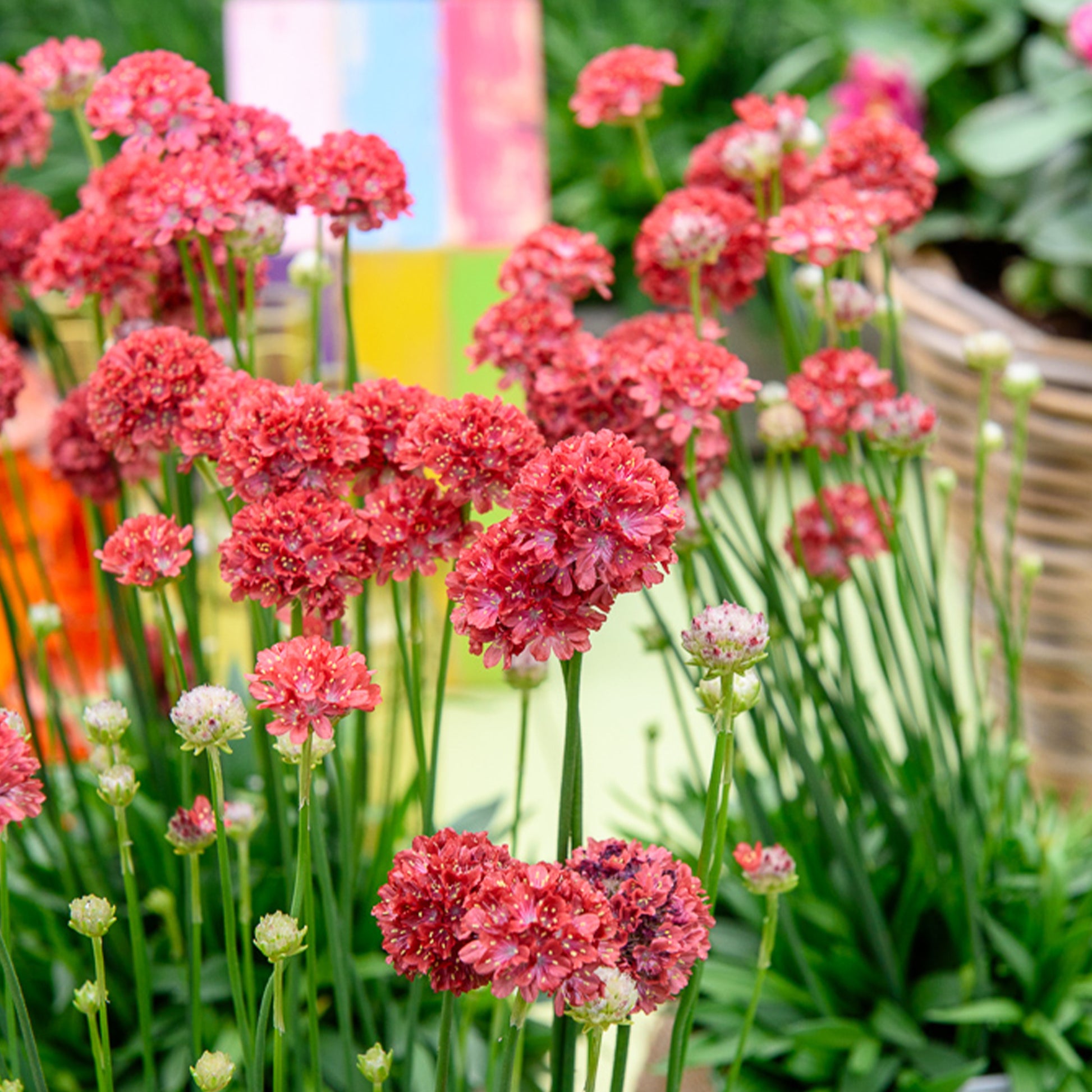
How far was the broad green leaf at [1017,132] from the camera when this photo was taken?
1.15 meters

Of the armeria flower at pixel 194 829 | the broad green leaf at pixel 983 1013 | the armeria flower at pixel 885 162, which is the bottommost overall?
the broad green leaf at pixel 983 1013

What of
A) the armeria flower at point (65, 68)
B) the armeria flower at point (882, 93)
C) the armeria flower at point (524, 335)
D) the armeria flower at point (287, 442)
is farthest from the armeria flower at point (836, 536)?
the armeria flower at point (882, 93)

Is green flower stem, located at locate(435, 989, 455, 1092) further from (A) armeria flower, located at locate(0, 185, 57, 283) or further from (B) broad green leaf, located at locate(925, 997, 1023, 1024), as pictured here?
(A) armeria flower, located at locate(0, 185, 57, 283)

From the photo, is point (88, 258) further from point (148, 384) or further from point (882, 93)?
point (882, 93)

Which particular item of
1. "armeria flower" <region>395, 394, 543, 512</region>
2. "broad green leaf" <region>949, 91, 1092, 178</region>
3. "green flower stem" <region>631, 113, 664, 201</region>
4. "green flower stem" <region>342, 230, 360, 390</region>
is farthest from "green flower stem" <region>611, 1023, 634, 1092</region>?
"broad green leaf" <region>949, 91, 1092, 178</region>

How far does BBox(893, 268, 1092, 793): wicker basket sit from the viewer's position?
0.92 m

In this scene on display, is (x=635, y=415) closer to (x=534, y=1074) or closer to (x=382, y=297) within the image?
(x=534, y=1074)

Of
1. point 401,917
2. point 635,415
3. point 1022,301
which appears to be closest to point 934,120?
point 1022,301

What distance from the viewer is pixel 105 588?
625 mm

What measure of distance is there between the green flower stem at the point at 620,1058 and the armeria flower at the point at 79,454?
1.03 feet

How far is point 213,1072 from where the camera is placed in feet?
1.15

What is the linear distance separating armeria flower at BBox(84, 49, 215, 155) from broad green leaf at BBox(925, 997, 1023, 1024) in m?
0.47

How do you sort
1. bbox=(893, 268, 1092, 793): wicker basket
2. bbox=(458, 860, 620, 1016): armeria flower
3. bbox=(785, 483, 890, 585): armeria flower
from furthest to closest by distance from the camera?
1. bbox=(893, 268, 1092, 793): wicker basket
2. bbox=(785, 483, 890, 585): armeria flower
3. bbox=(458, 860, 620, 1016): armeria flower

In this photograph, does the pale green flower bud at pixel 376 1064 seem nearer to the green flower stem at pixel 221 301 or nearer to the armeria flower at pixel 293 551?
the armeria flower at pixel 293 551
